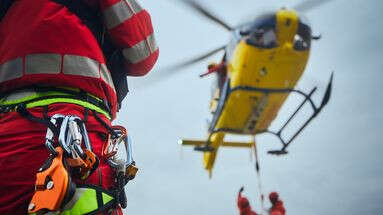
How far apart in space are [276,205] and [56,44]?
5.00 m

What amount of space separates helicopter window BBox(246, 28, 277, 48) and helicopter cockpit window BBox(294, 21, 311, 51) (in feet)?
1.79

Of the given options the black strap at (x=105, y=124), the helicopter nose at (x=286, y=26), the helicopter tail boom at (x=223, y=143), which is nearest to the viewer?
the black strap at (x=105, y=124)

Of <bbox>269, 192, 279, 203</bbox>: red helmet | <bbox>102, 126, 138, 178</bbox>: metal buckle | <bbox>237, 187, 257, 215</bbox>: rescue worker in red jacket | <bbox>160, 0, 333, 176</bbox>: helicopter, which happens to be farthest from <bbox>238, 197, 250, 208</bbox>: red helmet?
<bbox>102, 126, 138, 178</bbox>: metal buckle

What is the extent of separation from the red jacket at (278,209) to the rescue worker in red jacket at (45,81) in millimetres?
4458

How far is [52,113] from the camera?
5.69 feet

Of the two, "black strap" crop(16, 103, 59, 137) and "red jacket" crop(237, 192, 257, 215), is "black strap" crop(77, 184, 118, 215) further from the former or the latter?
"red jacket" crop(237, 192, 257, 215)

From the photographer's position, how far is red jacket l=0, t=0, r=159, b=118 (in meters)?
1.81

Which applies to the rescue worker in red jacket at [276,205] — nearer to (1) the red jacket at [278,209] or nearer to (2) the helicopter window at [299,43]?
(1) the red jacket at [278,209]

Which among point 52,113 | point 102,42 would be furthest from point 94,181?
point 102,42

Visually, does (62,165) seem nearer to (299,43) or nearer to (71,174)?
(71,174)

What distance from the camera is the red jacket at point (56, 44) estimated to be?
5.94 ft

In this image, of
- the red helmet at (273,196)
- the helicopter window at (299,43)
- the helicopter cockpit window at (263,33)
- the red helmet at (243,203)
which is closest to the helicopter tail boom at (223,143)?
the helicopter window at (299,43)

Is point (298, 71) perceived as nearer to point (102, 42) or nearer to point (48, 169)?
point (102, 42)

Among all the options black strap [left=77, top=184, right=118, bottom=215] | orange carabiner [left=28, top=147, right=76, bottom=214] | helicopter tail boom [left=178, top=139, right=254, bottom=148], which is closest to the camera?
orange carabiner [left=28, top=147, right=76, bottom=214]
